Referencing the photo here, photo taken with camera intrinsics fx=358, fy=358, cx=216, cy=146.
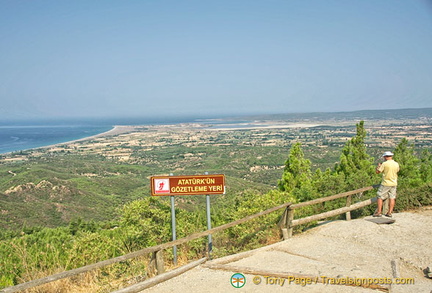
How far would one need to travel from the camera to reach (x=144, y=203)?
9172 millimetres

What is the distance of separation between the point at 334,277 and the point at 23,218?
33.3m

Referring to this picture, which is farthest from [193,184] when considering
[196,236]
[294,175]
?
[294,175]

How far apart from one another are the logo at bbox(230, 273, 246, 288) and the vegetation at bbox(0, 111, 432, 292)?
1.37m

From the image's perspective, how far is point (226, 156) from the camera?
8544cm

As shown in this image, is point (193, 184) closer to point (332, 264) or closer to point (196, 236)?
point (196, 236)

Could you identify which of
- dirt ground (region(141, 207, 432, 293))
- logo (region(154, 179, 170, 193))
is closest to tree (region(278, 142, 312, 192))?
dirt ground (region(141, 207, 432, 293))

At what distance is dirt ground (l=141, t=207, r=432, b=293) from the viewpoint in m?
5.17

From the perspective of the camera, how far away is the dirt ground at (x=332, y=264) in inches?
204

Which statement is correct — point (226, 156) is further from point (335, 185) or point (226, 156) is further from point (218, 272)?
point (218, 272)

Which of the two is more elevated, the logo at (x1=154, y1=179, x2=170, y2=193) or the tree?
the logo at (x1=154, y1=179, x2=170, y2=193)

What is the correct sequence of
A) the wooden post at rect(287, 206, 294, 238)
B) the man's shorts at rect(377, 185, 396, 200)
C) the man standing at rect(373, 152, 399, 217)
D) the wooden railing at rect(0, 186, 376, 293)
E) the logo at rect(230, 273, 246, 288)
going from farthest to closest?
the man's shorts at rect(377, 185, 396, 200) → the man standing at rect(373, 152, 399, 217) → the wooden post at rect(287, 206, 294, 238) → the logo at rect(230, 273, 246, 288) → the wooden railing at rect(0, 186, 376, 293)

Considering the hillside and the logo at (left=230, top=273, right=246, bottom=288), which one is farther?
the hillside

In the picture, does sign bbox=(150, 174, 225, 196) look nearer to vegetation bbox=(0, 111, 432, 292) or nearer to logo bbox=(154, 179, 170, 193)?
logo bbox=(154, 179, 170, 193)

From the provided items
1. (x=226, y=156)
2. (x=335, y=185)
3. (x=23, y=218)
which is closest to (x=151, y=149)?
(x=226, y=156)
